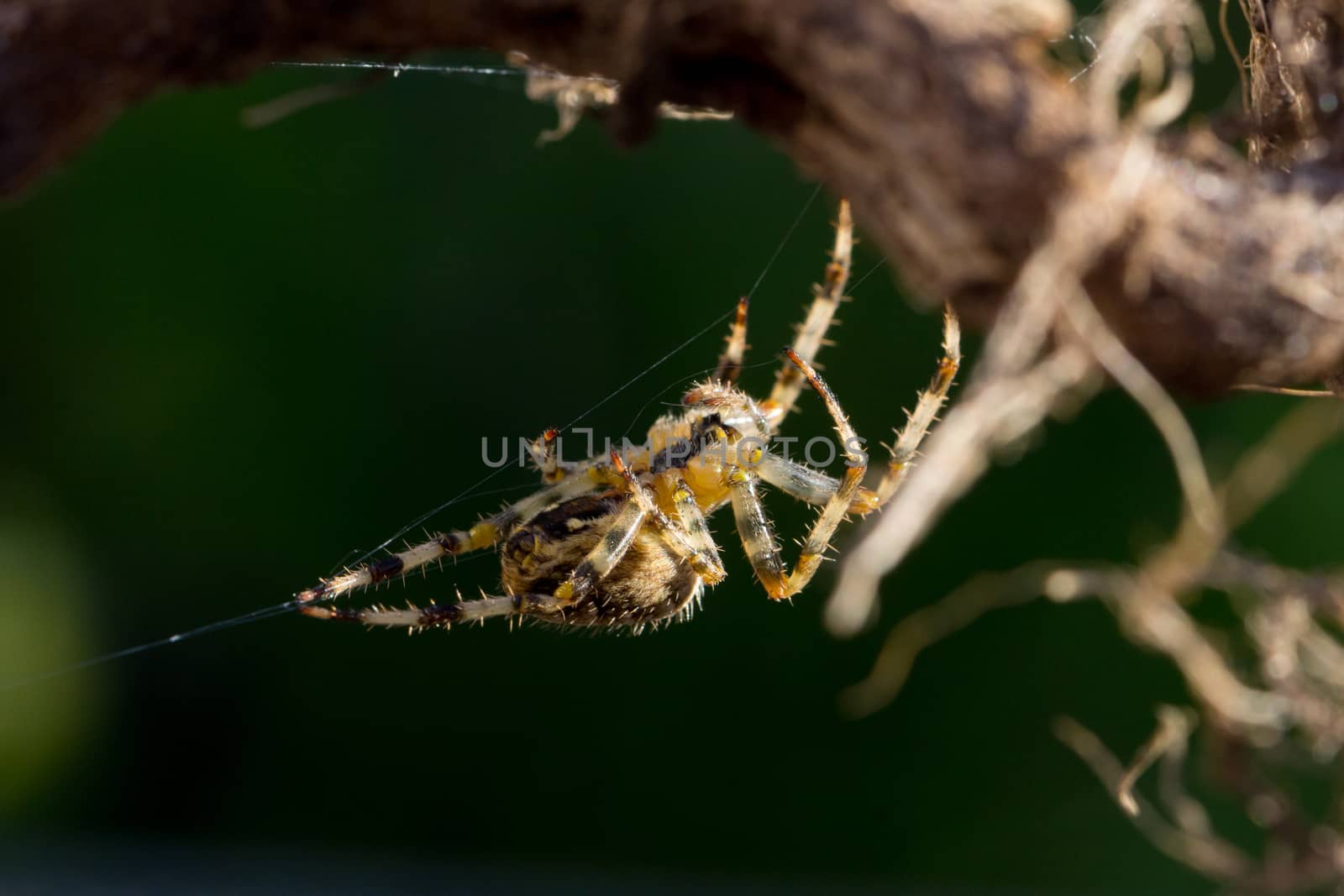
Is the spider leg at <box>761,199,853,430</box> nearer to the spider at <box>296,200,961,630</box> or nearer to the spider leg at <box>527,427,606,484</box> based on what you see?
the spider at <box>296,200,961,630</box>

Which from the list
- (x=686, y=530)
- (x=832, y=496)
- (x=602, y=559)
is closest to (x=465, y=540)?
(x=602, y=559)

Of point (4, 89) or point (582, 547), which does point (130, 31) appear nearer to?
point (4, 89)

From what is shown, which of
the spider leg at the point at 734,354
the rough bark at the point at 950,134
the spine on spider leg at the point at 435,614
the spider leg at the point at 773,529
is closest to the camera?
the rough bark at the point at 950,134

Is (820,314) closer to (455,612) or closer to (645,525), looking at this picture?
(645,525)

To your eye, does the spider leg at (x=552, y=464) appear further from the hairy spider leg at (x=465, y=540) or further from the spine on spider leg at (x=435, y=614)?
the spine on spider leg at (x=435, y=614)

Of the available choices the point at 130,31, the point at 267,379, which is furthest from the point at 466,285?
the point at 130,31

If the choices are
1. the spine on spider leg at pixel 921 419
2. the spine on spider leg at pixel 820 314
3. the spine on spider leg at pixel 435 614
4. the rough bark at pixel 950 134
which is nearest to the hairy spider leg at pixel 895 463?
the spine on spider leg at pixel 921 419
